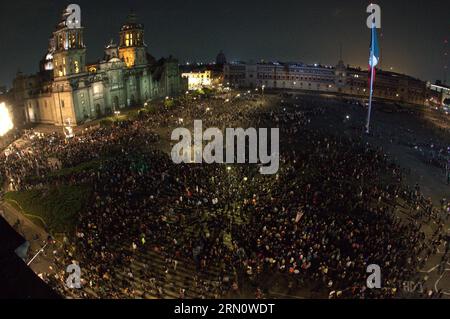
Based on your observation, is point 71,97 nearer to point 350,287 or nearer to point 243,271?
point 243,271

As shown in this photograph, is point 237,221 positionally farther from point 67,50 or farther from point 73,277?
point 67,50

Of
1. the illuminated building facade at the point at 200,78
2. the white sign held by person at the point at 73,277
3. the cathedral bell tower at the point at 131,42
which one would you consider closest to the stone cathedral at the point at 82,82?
the cathedral bell tower at the point at 131,42

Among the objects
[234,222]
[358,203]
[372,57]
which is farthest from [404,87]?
[234,222]

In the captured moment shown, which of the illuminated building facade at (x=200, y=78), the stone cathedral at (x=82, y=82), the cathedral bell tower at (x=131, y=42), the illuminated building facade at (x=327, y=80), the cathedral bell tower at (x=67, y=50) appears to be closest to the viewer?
the cathedral bell tower at (x=67, y=50)

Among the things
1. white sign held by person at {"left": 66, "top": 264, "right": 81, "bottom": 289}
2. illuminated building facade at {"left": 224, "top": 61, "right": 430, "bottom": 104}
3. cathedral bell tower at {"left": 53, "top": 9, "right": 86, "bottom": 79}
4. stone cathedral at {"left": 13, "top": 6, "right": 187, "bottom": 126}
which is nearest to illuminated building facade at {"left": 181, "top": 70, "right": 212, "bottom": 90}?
illuminated building facade at {"left": 224, "top": 61, "right": 430, "bottom": 104}

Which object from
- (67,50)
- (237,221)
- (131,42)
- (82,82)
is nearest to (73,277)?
(237,221)

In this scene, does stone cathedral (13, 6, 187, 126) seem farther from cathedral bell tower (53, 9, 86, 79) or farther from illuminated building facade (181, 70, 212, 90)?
illuminated building facade (181, 70, 212, 90)

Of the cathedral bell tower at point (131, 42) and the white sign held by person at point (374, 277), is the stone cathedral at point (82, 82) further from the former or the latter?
the white sign held by person at point (374, 277)
